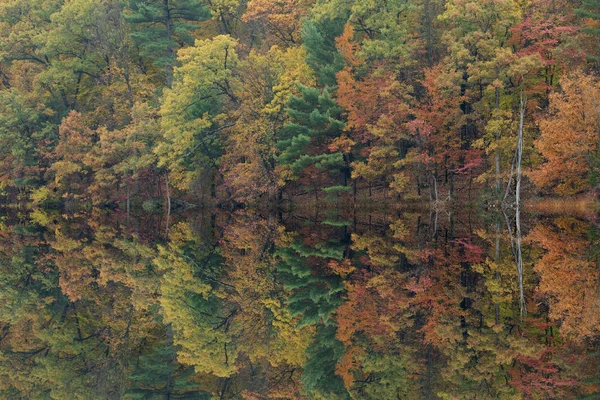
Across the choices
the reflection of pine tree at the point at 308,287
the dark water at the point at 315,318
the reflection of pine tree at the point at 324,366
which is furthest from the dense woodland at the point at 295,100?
the reflection of pine tree at the point at 324,366

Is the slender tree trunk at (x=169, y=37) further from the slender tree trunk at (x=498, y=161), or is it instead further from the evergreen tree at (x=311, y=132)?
the slender tree trunk at (x=498, y=161)

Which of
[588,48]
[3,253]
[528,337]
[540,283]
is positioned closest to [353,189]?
[588,48]

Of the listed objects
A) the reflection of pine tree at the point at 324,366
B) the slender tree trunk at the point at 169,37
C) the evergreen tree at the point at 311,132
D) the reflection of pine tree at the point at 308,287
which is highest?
the slender tree trunk at the point at 169,37

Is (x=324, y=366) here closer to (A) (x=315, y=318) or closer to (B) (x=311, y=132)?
(A) (x=315, y=318)

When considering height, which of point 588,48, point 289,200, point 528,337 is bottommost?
point 289,200

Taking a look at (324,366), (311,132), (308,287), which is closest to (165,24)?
(311,132)

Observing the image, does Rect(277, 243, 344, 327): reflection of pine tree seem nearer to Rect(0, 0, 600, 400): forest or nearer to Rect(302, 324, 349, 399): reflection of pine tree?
Rect(0, 0, 600, 400): forest

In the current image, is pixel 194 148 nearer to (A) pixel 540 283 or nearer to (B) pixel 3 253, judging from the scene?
(B) pixel 3 253
